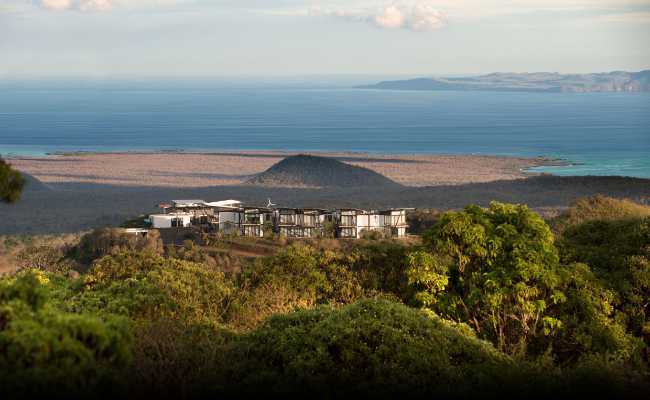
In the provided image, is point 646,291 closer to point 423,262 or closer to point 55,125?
point 423,262

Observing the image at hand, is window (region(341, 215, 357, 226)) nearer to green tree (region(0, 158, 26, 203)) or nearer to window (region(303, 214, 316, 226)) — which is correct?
window (region(303, 214, 316, 226))

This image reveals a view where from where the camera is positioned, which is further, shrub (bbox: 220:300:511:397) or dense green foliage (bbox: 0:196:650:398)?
shrub (bbox: 220:300:511:397)

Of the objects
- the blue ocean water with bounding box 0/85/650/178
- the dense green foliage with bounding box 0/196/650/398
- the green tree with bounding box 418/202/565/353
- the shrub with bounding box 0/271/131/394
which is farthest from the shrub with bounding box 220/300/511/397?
the blue ocean water with bounding box 0/85/650/178

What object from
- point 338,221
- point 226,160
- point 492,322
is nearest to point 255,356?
point 492,322

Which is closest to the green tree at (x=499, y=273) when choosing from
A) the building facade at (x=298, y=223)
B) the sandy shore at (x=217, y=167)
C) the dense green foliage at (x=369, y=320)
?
the dense green foliage at (x=369, y=320)

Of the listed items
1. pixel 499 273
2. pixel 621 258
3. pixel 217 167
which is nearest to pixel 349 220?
pixel 621 258

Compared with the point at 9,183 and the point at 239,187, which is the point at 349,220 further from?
the point at 239,187
